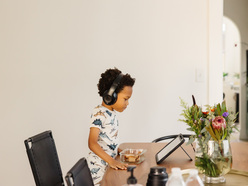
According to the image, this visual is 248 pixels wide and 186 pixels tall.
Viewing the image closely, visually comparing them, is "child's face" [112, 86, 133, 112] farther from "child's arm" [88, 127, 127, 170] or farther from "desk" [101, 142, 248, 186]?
"desk" [101, 142, 248, 186]

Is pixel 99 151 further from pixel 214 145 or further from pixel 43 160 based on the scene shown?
pixel 214 145

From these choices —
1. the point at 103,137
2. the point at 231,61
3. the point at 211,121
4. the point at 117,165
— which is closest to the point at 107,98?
the point at 103,137

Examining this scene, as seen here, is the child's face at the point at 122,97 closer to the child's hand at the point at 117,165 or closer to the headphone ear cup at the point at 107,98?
the headphone ear cup at the point at 107,98

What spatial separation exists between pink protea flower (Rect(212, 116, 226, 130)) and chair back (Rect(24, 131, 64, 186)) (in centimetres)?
83

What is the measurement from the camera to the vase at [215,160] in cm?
154

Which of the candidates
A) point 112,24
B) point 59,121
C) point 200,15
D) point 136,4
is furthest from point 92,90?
point 200,15

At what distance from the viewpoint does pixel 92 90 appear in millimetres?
3217

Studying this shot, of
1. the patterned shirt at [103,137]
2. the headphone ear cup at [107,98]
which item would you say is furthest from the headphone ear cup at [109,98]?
the patterned shirt at [103,137]

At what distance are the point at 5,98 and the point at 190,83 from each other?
155 centimetres

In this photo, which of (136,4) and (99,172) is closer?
(99,172)

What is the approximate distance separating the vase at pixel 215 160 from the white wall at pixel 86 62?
172 centimetres

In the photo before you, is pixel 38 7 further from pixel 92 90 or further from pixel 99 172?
pixel 99 172

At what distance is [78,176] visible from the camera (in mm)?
1276

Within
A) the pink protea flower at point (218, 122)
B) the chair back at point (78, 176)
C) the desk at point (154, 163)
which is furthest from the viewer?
the desk at point (154, 163)
